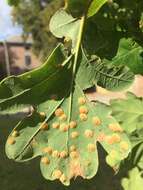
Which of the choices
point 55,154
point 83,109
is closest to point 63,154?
point 55,154

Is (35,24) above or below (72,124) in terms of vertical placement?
below

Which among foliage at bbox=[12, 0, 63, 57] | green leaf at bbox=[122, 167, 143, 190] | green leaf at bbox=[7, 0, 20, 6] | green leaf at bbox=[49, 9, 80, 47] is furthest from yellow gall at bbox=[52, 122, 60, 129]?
foliage at bbox=[12, 0, 63, 57]

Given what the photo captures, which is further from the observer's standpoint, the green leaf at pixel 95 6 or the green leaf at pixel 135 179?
the green leaf at pixel 135 179

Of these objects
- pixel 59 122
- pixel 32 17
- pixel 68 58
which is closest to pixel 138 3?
pixel 68 58

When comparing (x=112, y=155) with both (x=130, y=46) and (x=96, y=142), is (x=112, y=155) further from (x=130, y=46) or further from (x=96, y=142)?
(x=130, y=46)

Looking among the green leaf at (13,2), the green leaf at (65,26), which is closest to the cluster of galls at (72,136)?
the green leaf at (65,26)

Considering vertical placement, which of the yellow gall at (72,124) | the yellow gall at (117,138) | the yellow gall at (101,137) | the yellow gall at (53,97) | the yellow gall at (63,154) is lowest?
→ the yellow gall at (63,154)

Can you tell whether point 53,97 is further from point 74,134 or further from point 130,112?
point 130,112

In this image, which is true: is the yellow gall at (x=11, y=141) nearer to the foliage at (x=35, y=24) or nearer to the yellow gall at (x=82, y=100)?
the yellow gall at (x=82, y=100)
